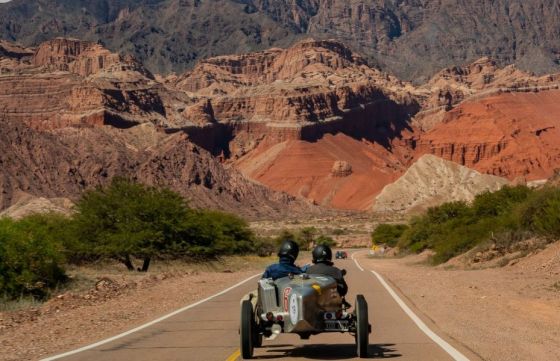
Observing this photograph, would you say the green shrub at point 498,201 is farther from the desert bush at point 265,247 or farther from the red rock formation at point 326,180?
the red rock formation at point 326,180

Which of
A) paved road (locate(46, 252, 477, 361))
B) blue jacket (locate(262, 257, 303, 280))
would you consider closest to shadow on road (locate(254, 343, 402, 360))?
paved road (locate(46, 252, 477, 361))

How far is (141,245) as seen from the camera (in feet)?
133

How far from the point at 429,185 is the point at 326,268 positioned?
142703 mm

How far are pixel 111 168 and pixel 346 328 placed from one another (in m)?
124

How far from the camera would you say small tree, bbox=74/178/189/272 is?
1560 inches

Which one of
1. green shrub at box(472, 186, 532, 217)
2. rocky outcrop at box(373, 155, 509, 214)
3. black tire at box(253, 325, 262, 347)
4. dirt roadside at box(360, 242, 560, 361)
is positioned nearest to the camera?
black tire at box(253, 325, 262, 347)

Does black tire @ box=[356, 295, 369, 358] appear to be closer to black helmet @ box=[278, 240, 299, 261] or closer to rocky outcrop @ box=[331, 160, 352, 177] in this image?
black helmet @ box=[278, 240, 299, 261]

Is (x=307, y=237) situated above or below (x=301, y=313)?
below

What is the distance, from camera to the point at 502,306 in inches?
734

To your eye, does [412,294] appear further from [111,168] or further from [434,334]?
[111,168]

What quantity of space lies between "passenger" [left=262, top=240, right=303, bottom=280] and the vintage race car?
256 millimetres

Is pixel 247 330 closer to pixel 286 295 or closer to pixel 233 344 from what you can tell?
pixel 286 295

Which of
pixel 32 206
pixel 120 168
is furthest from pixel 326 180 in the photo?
pixel 32 206

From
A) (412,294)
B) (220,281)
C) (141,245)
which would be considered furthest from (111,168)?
(412,294)
